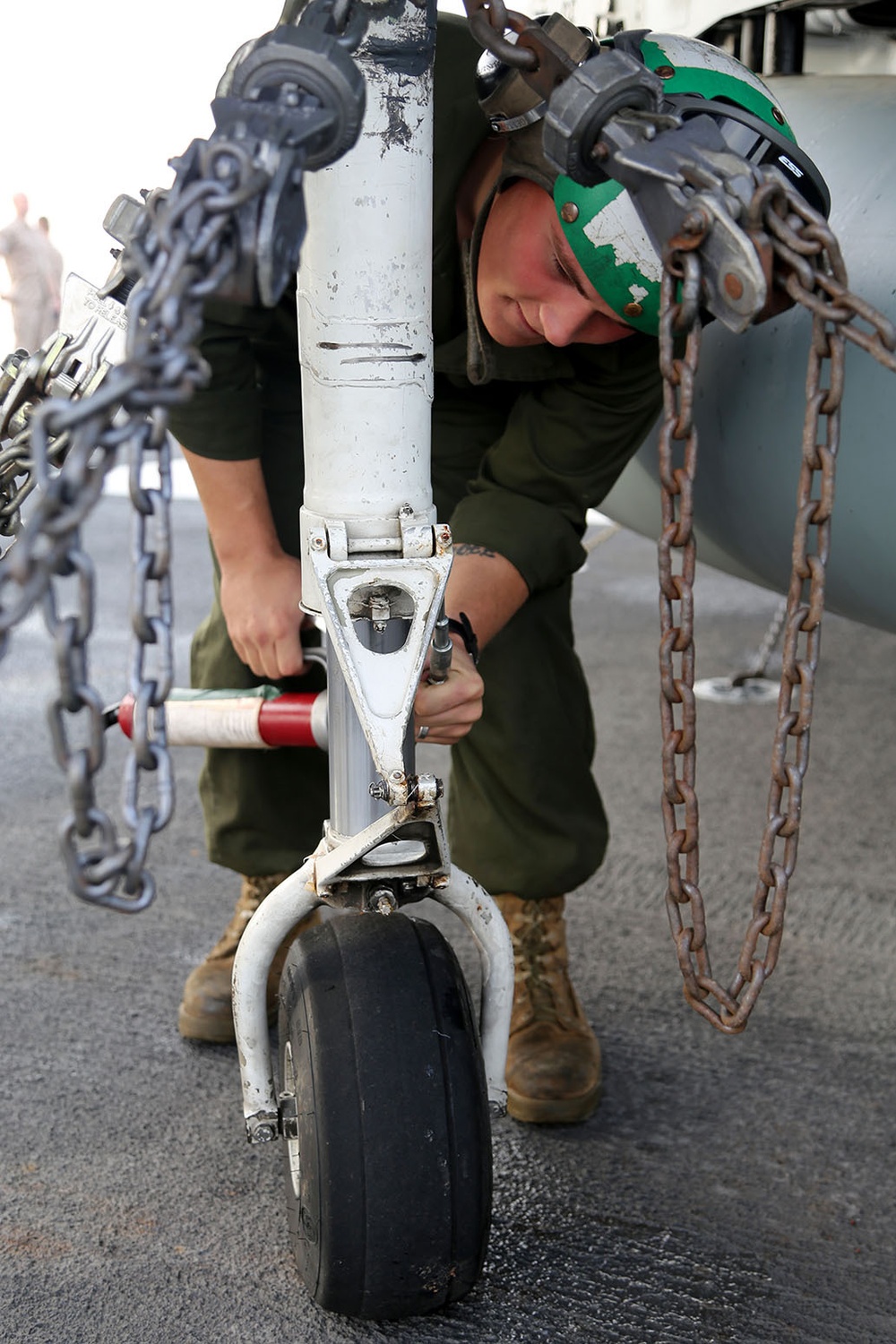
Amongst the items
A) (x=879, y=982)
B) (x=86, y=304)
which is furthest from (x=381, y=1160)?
(x=879, y=982)

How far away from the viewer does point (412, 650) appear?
1.01 meters

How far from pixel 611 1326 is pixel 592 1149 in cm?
28

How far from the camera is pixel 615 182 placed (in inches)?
40.0

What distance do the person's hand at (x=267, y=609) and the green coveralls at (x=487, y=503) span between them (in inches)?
4.3

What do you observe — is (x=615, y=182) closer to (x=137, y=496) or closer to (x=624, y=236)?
(x=624, y=236)

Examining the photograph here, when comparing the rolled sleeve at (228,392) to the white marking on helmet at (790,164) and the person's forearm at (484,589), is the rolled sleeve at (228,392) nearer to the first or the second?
the person's forearm at (484,589)

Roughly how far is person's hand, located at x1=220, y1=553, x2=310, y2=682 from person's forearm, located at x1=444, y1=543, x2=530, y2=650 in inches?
5.7

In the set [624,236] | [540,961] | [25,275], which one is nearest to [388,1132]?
[540,961]

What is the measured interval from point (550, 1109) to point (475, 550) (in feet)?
1.90

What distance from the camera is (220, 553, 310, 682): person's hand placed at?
129 cm

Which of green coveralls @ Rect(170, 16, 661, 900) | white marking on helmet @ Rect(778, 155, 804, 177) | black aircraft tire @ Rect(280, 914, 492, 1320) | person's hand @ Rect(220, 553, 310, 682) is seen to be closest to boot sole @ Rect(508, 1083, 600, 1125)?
green coveralls @ Rect(170, 16, 661, 900)

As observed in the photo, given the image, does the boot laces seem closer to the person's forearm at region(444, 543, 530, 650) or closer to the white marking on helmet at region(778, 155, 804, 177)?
the person's forearm at region(444, 543, 530, 650)

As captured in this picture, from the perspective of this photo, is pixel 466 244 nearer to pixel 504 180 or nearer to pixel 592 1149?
pixel 504 180

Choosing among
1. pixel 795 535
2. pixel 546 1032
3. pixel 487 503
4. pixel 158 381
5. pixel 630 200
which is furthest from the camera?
pixel 546 1032
